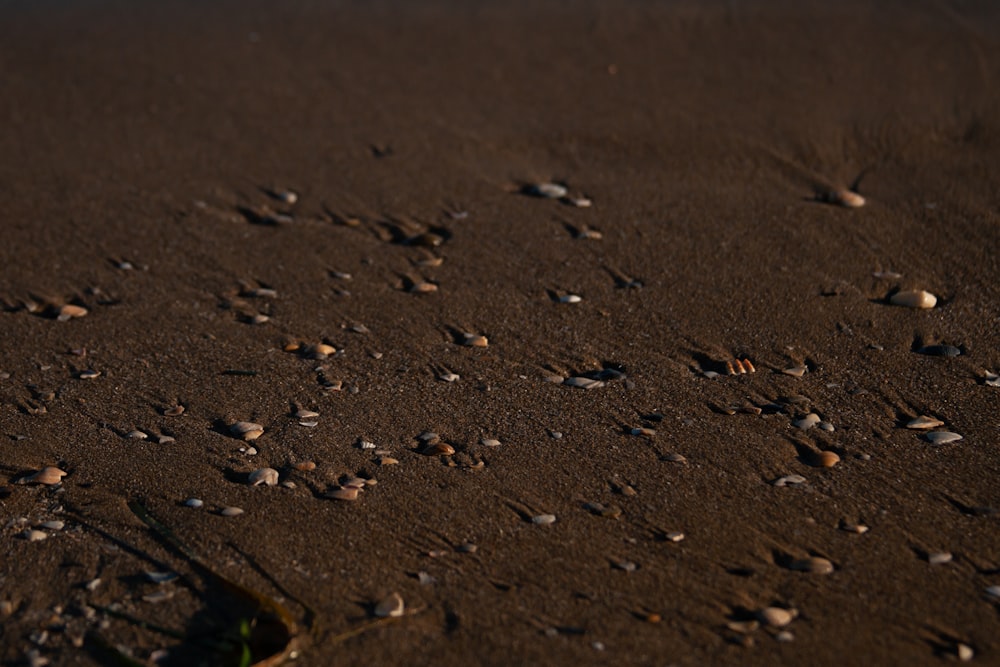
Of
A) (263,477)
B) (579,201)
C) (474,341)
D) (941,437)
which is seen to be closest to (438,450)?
(263,477)

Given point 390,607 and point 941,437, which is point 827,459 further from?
point 390,607

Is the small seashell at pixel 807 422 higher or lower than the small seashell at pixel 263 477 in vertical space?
higher

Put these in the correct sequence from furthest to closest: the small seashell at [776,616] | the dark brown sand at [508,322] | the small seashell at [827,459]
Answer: the small seashell at [827,459], the dark brown sand at [508,322], the small seashell at [776,616]

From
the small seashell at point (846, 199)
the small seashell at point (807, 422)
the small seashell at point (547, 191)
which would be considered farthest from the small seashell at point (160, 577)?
the small seashell at point (846, 199)

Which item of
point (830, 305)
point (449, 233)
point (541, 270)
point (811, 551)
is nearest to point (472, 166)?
point (449, 233)

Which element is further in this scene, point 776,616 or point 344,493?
point 344,493

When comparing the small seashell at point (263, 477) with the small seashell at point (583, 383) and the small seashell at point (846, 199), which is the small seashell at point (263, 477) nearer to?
the small seashell at point (583, 383)

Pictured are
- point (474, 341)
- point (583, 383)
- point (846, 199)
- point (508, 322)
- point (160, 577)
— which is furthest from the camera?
point (846, 199)
